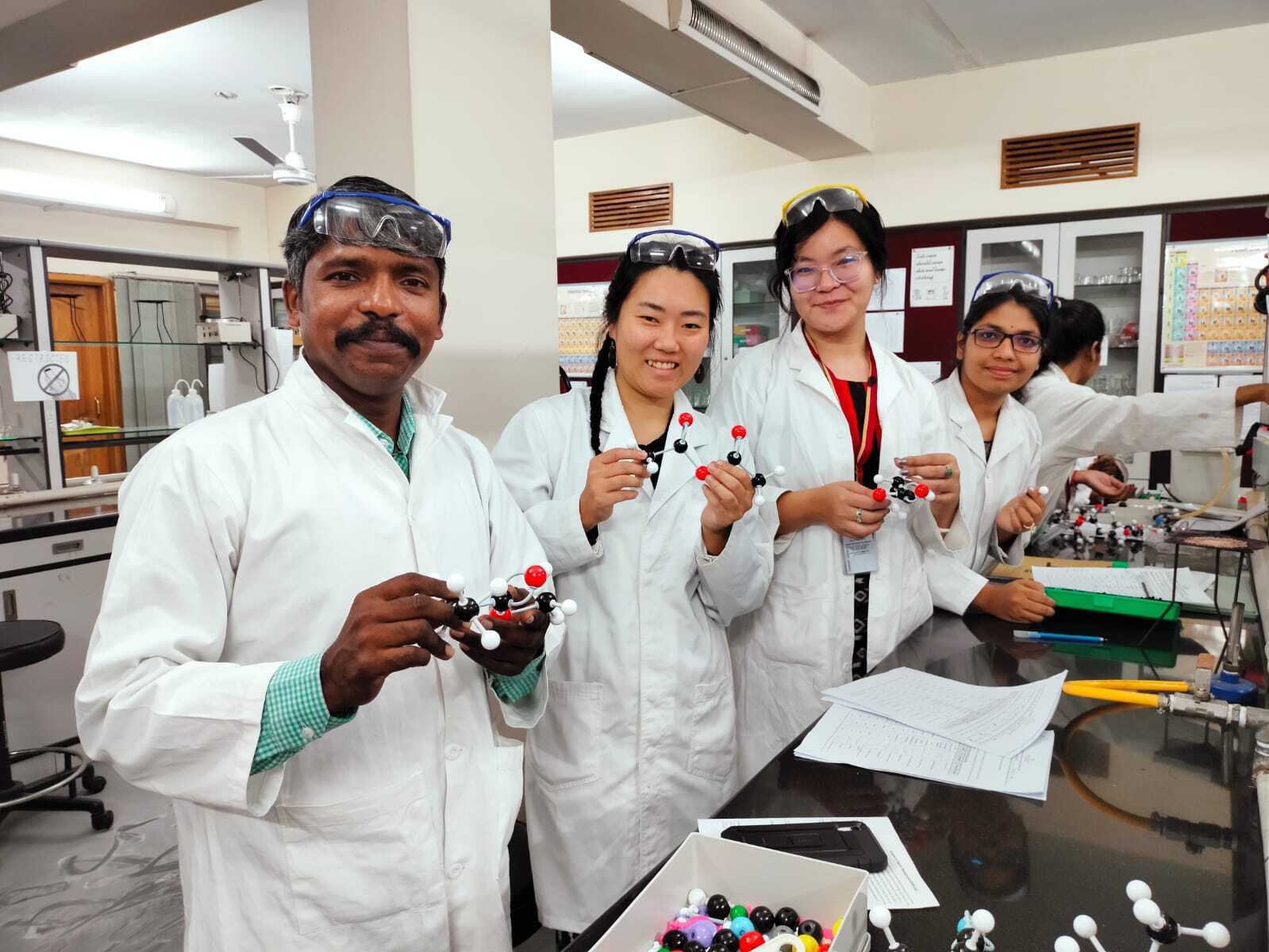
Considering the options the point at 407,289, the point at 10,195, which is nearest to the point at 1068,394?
the point at 407,289

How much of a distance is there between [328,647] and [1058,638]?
151 centimetres


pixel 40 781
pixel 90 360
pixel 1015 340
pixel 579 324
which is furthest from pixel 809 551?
pixel 90 360

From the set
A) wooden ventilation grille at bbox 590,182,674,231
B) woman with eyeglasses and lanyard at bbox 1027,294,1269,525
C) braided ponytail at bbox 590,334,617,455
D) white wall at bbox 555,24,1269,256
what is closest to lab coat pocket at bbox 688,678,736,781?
braided ponytail at bbox 590,334,617,455

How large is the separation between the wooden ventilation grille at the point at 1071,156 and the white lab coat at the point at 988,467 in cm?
266

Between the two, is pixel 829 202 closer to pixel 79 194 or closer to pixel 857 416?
pixel 857 416

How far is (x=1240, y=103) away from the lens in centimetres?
413

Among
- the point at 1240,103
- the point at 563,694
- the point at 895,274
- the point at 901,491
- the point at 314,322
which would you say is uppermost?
the point at 1240,103

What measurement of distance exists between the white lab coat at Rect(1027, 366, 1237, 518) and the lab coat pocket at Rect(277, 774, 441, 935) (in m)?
2.27

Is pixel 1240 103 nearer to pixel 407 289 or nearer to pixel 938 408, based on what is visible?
pixel 938 408

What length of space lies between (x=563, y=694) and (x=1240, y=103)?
14.9ft

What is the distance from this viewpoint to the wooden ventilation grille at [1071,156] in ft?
14.4

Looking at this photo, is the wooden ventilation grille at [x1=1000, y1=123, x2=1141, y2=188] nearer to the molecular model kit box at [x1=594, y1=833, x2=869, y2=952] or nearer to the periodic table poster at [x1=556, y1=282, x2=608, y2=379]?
the periodic table poster at [x1=556, y1=282, x2=608, y2=379]

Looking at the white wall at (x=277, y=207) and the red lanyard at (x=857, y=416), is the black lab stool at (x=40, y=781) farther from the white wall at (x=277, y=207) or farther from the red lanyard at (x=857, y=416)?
the white wall at (x=277, y=207)

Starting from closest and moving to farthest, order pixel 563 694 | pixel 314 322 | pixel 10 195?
pixel 314 322, pixel 563 694, pixel 10 195
